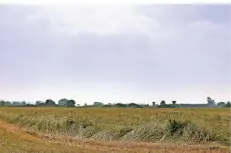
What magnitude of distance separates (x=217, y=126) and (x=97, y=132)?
737 centimetres

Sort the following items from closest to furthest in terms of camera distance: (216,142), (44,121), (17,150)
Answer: (17,150) → (216,142) → (44,121)

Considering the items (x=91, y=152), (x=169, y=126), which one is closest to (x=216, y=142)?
(x=169, y=126)

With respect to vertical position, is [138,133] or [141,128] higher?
[141,128]

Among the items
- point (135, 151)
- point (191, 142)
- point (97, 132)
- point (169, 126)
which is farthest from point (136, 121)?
point (135, 151)

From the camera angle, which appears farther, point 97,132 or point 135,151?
point 97,132

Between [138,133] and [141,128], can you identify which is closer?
[138,133]

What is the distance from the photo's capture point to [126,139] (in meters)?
23.8

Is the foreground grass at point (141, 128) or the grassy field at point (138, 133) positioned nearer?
the grassy field at point (138, 133)

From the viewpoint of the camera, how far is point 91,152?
52.9 feet

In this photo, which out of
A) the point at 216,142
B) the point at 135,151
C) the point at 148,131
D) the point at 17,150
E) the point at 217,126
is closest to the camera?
the point at 17,150

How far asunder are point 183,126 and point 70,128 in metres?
8.92

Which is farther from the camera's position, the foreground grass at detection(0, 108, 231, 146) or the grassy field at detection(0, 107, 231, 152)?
the foreground grass at detection(0, 108, 231, 146)

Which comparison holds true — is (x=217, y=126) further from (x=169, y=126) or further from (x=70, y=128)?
(x=70, y=128)

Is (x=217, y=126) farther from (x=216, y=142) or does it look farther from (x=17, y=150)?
(x=17, y=150)
